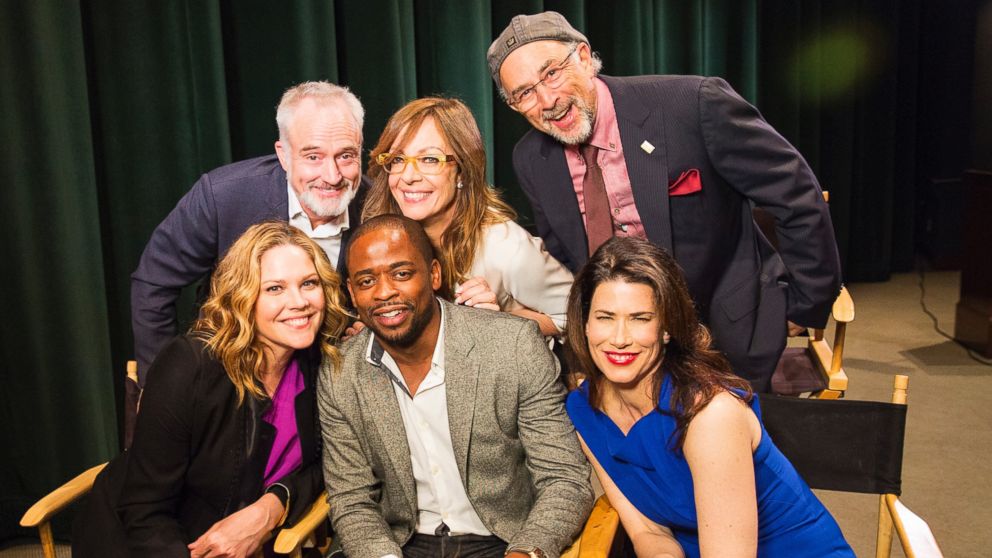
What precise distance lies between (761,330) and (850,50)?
4746 mm

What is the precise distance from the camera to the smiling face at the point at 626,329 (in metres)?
2.02

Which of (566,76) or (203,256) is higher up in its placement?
(566,76)

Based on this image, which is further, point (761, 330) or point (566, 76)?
point (761, 330)

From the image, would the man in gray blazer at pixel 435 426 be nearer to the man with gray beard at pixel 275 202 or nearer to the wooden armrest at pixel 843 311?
the man with gray beard at pixel 275 202

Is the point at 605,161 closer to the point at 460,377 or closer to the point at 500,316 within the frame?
the point at 500,316

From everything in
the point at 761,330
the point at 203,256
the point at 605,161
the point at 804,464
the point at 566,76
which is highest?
the point at 566,76

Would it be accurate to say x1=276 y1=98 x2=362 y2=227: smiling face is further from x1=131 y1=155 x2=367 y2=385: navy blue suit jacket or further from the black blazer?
the black blazer

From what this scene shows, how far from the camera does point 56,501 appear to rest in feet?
7.27

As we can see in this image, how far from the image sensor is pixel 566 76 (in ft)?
7.97

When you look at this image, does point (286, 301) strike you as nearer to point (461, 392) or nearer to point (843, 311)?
point (461, 392)

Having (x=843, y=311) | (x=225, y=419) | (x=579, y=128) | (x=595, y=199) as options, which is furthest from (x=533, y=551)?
(x=843, y=311)

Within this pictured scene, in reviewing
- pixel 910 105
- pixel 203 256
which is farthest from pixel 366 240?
pixel 910 105

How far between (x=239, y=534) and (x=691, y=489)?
0.98 meters

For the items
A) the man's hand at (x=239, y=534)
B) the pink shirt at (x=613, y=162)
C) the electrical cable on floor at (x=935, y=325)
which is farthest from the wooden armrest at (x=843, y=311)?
the electrical cable on floor at (x=935, y=325)
